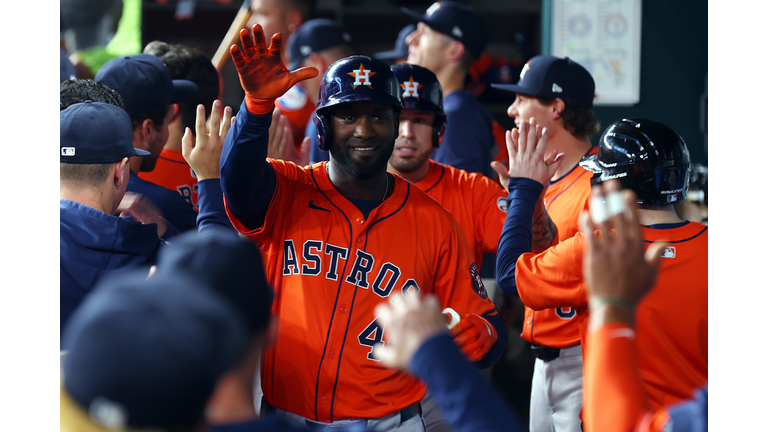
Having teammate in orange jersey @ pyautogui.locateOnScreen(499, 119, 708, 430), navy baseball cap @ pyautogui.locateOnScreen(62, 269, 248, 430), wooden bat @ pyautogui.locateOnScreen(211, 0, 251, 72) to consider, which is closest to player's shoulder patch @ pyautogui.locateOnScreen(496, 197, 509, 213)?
teammate in orange jersey @ pyautogui.locateOnScreen(499, 119, 708, 430)

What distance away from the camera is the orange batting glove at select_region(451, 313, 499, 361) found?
5.61 ft

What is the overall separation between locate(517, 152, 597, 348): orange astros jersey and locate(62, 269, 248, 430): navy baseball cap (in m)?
1.86

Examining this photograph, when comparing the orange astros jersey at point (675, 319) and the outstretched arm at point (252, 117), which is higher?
the outstretched arm at point (252, 117)

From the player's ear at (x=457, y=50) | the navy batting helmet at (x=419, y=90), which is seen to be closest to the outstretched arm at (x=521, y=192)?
the navy batting helmet at (x=419, y=90)

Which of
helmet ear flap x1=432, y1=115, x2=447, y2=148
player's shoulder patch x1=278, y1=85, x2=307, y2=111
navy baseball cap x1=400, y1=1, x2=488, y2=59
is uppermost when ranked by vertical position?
navy baseball cap x1=400, y1=1, x2=488, y2=59

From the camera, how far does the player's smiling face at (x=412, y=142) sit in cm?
266

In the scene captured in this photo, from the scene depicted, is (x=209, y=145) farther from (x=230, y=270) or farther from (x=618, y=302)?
(x=618, y=302)

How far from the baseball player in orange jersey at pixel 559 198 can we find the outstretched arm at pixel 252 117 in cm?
100

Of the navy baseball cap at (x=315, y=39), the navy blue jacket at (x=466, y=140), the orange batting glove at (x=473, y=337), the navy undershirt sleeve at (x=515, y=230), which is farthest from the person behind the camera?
the navy baseball cap at (x=315, y=39)

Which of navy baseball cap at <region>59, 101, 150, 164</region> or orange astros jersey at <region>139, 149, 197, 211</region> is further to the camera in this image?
orange astros jersey at <region>139, 149, 197, 211</region>

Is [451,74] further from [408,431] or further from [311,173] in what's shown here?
[408,431]

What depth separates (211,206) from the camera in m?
1.86

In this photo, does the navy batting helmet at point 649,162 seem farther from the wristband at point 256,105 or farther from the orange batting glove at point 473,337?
the wristband at point 256,105

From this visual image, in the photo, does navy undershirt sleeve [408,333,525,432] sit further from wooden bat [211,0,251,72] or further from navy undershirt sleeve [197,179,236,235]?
wooden bat [211,0,251,72]
